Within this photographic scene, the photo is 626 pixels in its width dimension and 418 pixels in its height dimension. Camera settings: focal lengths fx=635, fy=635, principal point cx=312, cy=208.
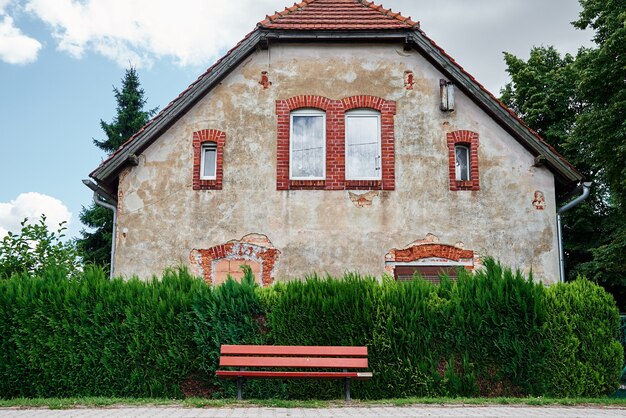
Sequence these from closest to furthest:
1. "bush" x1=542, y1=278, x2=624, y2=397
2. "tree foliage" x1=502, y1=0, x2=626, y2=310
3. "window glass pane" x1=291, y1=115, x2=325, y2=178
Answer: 1. "bush" x1=542, y1=278, x2=624, y2=397
2. "window glass pane" x1=291, y1=115, x2=325, y2=178
3. "tree foliage" x1=502, y1=0, x2=626, y2=310

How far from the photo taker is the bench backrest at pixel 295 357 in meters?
9.20

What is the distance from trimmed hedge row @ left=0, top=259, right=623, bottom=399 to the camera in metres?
9.64

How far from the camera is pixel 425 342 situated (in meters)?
9.71

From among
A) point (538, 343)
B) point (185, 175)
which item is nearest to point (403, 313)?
point (538, 343)

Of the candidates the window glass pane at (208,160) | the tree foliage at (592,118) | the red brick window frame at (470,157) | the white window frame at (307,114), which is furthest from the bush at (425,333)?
the tree foliage at (592,118)

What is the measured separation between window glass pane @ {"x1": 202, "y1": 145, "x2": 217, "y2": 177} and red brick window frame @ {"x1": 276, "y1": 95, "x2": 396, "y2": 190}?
4.90ft

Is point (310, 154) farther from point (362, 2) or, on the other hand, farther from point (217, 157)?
point (362, 2)

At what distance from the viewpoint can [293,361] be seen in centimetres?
927

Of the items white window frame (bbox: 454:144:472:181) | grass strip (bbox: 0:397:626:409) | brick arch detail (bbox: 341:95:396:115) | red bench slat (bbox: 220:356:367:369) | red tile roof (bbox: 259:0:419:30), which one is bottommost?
grass strip (bbox: 0:397:626:409)

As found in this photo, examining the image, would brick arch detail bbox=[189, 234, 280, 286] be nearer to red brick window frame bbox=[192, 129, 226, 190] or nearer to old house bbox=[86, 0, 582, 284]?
old house bbox=[86, 0, 582, 284]

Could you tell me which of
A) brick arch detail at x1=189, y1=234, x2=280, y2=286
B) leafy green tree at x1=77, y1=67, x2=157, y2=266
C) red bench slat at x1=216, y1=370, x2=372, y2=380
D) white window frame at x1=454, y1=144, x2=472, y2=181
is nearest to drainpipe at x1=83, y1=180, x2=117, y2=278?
brick arch detail at x1=189, y1=234, x2=280, y2=286

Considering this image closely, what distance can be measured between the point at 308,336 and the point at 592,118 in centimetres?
1668

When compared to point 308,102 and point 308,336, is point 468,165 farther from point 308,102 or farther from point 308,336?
point 308,336

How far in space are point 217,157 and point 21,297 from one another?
5414 mm
